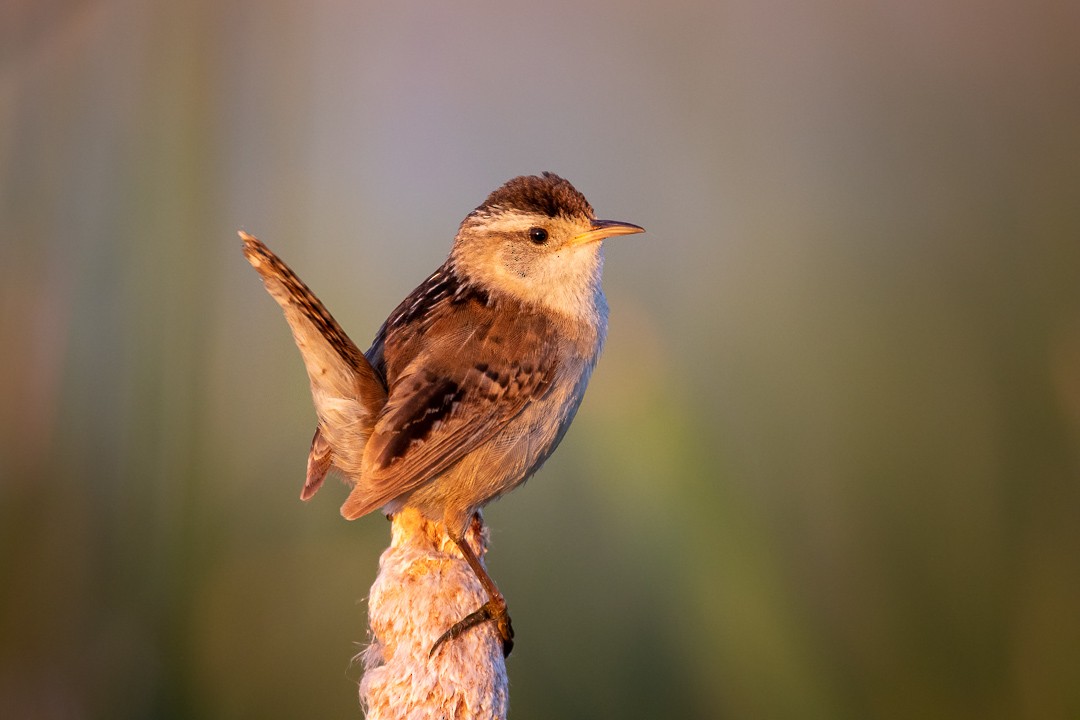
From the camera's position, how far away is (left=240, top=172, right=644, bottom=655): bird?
1.56 meters

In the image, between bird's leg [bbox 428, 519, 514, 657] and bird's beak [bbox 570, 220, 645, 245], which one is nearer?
bird's leg [bbox 428, 519, 514, 657]

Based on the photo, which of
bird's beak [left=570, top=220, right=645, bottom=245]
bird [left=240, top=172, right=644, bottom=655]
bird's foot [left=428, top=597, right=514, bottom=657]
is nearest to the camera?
bird's foot [left=428, top=597, right=514, bottom=657]

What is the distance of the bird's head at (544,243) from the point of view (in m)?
1.85

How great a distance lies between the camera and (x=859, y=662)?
266cm

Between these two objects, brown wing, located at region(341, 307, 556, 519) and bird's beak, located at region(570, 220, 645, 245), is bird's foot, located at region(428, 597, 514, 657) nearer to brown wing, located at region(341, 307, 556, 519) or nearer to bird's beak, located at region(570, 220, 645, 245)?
brown wing, located at region(341, 307, 556, 519)

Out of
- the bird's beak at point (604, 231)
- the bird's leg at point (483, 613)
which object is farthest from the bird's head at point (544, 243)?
the bird's leg at point (483, 613)

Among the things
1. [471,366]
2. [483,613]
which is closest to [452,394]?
[471,366]

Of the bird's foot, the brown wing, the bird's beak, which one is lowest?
the bird's foot

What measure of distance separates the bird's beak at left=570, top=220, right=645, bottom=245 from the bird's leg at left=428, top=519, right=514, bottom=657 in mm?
655

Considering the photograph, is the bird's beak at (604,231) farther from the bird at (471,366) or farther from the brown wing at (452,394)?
the brown wing at (452,394)

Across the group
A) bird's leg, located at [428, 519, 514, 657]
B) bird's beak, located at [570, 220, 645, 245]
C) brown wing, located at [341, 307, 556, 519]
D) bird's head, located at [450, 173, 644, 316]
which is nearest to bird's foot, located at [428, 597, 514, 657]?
bird's leg, located at [428, 519, 514, 657]

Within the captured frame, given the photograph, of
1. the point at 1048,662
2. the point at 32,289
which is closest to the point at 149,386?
the point at 32,289

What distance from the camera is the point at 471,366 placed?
171 centimetres

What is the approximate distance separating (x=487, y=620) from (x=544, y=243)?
794mm
